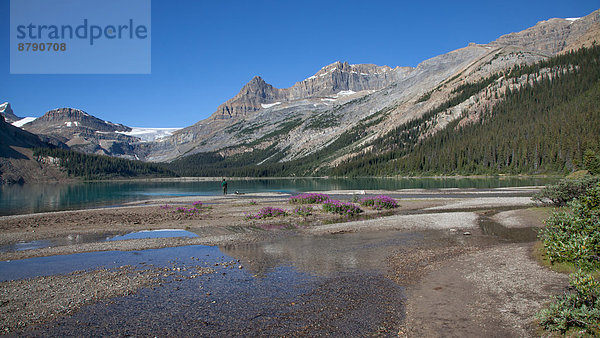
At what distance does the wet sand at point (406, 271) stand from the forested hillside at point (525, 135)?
8635 cm

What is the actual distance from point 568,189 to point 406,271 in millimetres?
22285

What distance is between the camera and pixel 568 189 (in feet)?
91.8

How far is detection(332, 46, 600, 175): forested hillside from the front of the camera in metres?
106

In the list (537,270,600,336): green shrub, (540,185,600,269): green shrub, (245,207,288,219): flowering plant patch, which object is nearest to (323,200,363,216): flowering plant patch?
(245,207,288,219): flowering plant patch

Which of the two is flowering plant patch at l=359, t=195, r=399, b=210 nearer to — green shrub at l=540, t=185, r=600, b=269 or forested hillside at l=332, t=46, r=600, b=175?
green shrub at l=540, t=185, r=600, b=269

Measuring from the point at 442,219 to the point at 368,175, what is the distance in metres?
147

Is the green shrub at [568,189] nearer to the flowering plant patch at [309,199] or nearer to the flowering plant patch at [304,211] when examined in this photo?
the flowering plant patch at [304,211]

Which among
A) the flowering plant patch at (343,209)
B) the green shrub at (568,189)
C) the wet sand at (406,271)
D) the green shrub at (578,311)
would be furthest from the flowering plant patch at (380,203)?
the green shrub at (578,311)

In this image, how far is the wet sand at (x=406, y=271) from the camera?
33.2 ft

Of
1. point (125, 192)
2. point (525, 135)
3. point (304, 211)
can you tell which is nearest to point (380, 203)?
point (304, 211)

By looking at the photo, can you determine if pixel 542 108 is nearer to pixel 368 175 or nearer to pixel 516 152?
pixel 516 152

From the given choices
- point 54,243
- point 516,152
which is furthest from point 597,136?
point 54,243

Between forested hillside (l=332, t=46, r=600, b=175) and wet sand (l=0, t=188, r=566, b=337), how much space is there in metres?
86.3

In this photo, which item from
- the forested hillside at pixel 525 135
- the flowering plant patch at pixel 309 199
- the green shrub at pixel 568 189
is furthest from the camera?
the forested hillside at pixel 525 135
